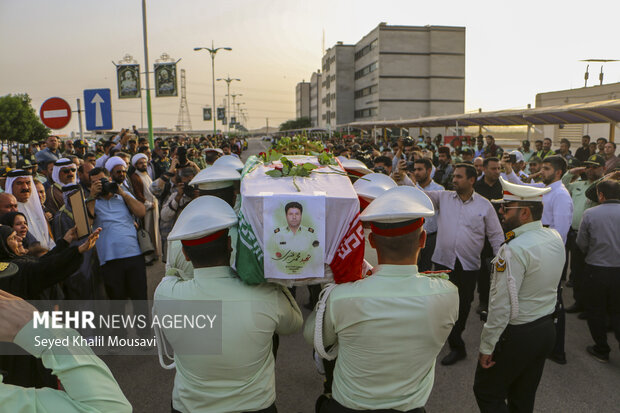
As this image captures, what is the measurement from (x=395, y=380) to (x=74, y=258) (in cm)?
258

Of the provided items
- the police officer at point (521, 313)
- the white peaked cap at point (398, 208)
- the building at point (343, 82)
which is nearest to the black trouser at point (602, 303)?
the police officer at point (521, 313)

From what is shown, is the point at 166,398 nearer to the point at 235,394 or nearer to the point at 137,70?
the point at 235,394

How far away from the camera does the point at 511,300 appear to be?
303 cm

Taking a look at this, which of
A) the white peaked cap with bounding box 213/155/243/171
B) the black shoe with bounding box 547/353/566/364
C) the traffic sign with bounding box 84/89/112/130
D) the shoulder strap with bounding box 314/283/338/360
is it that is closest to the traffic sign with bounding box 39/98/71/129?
the traffic sign with bounding box 84/89/112/130

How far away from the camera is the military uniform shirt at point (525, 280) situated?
302cm

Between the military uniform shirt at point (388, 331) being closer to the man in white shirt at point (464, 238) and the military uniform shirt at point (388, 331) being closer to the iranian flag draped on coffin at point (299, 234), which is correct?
the iranian flag draped on coffin at point (299, 234)

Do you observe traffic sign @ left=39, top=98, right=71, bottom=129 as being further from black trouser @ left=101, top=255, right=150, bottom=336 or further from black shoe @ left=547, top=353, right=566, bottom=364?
black shoe @ left=547, top=353, right=566, bottom=364

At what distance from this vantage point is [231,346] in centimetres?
220

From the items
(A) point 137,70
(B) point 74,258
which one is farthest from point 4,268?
(A) point 137,70

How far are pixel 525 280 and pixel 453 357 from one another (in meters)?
2.01

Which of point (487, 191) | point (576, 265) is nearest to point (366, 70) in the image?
point (487, 191)

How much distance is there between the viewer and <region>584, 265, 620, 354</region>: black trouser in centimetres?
479

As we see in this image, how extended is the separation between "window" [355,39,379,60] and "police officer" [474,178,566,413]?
75.2 metres

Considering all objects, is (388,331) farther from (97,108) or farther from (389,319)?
(97,108)
